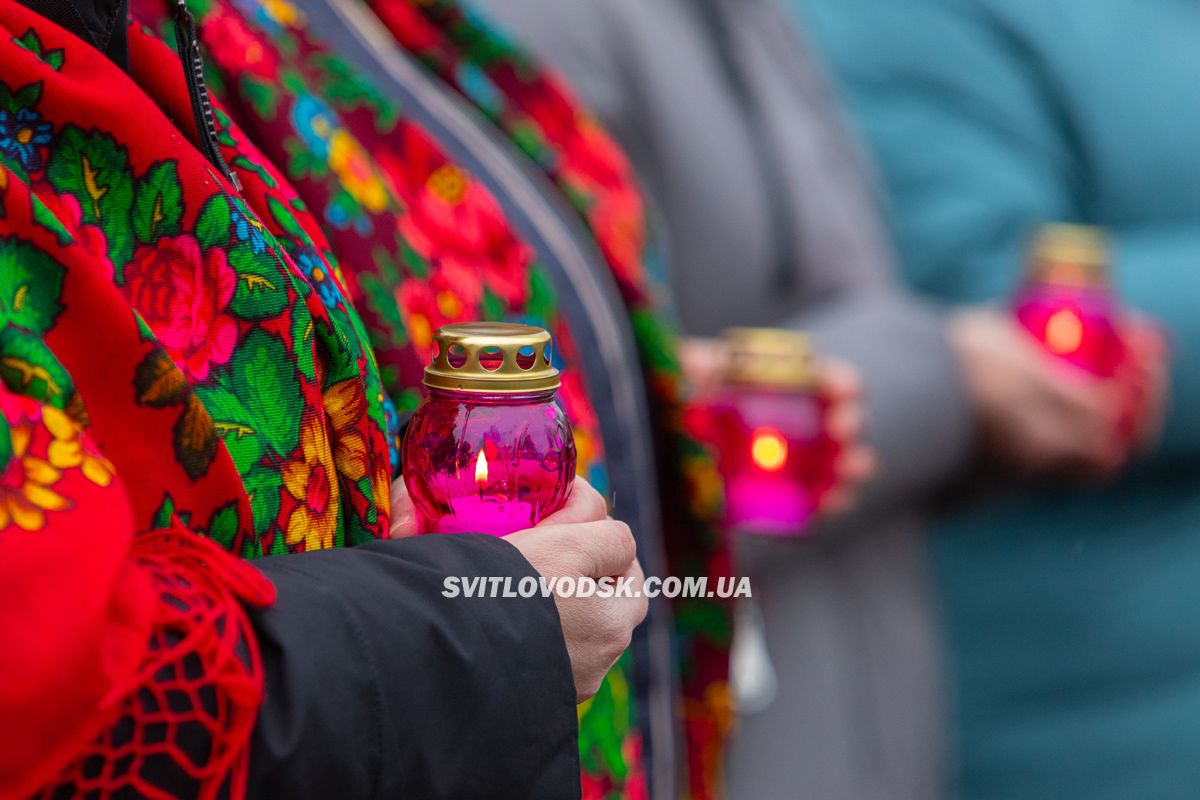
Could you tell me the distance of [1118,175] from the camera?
1.49 metres

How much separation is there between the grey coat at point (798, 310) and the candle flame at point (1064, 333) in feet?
0.31

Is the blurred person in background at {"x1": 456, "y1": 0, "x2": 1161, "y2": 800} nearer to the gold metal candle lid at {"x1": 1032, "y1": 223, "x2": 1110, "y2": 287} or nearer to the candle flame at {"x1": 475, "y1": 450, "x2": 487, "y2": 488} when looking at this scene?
the gold metal candle lid at {"x1": 1032, "y1": 223, "x2": 1110, "y2": 287}

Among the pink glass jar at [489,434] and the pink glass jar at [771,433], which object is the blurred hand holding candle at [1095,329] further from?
the pink glass jar at [489,434]

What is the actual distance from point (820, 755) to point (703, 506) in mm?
427

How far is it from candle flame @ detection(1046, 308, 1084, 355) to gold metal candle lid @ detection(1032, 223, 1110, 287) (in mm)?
52

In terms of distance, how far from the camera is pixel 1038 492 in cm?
140

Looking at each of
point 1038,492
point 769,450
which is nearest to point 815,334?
point 769,450

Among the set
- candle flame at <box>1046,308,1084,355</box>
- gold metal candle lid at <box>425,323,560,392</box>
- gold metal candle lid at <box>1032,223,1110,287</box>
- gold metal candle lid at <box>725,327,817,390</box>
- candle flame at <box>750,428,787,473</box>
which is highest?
gold metal candle lid at <box>1032,223,1110,287</box>

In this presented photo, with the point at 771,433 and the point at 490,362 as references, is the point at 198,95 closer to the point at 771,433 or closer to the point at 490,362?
the point at 490,362

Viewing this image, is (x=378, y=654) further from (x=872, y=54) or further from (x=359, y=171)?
(x=872, y=54)

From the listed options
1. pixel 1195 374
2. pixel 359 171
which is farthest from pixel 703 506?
pixel 1195 374

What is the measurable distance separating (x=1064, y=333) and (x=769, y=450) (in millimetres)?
420

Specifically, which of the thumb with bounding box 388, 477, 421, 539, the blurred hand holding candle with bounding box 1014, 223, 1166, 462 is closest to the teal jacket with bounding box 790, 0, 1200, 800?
the blurred hand holding candle with bounding box 1014, 223, 1166, 462

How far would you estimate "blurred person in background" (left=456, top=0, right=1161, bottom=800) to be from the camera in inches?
41.1
